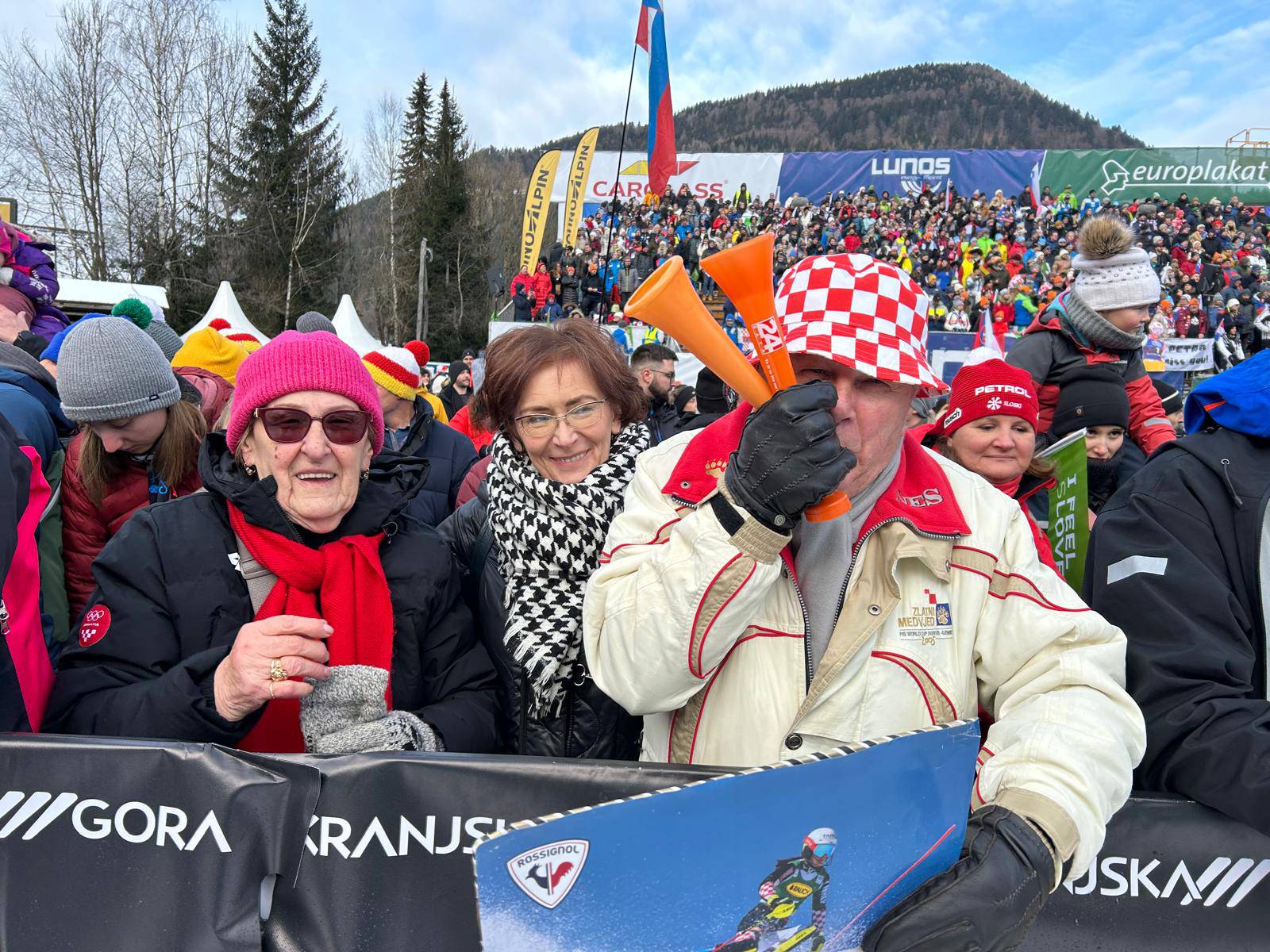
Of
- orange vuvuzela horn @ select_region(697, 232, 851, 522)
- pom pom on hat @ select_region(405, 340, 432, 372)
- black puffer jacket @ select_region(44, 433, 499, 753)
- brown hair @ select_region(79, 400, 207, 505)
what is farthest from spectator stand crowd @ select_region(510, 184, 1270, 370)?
orange vuvuzela horn @ select_region(697, 232, 851, 522)

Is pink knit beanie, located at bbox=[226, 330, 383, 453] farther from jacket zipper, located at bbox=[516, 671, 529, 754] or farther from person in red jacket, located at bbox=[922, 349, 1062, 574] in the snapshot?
person in red jacket, located at bbox=[922, 349, 1062, 574]

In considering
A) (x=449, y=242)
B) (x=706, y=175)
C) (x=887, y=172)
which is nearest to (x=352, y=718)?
(x=706, y=175)

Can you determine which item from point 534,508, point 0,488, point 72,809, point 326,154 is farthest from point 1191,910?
point 326,154

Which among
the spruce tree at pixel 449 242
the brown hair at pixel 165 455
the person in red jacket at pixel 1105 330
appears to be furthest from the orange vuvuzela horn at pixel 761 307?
the spruce tree at pixel 449 242

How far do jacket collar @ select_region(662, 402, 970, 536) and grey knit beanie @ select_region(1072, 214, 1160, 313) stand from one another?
8.51ft

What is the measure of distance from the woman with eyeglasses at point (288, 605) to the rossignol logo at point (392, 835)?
0.16 m

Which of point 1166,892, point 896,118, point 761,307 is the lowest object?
point 1166,892

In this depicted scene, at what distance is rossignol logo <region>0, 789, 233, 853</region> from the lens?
4.83 ft

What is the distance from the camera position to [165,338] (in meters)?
4.69

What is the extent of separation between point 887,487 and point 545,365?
1.00 metres

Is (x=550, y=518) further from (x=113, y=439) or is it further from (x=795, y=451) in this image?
(x=113, y=439)

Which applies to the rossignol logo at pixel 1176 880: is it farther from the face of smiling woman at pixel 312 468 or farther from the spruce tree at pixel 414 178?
the spruce tree at pixel 414 178

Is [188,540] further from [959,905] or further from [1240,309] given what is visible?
[1240,309]

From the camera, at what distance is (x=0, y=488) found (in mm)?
1531
